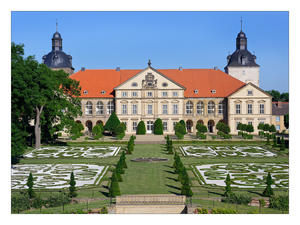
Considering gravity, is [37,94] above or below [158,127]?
above

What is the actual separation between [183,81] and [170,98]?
6.02 m

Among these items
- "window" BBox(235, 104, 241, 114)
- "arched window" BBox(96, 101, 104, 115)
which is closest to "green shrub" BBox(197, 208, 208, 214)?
"window" BBox(235, 104, 241, 114)

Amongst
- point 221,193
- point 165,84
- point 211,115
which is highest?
point 165,84

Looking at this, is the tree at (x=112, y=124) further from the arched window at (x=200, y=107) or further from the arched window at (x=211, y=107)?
the arched window at (x=211, y=107)

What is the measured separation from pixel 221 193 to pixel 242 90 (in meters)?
46.3

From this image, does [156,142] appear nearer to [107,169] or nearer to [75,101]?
[75,101]

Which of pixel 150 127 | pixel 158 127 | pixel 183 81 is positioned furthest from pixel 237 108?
pixel 150 127

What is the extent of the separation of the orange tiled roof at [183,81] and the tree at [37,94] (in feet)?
44.4

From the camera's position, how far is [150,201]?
934 inches

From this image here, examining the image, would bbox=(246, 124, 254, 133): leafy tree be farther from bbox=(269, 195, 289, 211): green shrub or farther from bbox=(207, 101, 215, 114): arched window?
bbox=(269, 195, 289, 211): green shrub

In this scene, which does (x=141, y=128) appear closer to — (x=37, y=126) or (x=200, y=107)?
(x=200, y=107)

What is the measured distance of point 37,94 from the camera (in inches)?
1501

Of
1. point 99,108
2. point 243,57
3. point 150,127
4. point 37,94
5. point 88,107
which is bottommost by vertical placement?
point 150,127

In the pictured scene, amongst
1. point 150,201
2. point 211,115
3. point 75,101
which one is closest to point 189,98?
point 211,115
